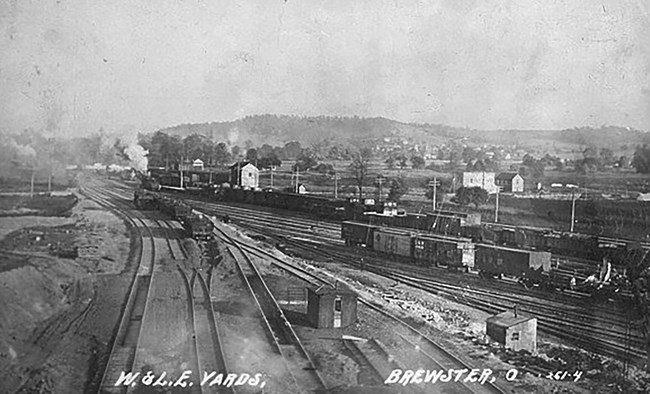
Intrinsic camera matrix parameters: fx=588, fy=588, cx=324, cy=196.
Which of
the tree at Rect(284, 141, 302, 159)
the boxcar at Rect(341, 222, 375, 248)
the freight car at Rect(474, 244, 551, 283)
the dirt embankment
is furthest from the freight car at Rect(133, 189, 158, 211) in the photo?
the freight car at Rect(474, 244, 551, 283)

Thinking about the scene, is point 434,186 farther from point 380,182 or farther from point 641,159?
point 641,159

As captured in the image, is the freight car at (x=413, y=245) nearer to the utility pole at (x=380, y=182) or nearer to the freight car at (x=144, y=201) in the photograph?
the utility pole at (x=380, y=182)

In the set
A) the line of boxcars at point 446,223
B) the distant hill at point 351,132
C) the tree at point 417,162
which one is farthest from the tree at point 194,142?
the tree at point 417,162

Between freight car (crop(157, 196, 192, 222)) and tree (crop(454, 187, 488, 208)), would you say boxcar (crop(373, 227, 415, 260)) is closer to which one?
tree (crop(454, 187, 488, 208))

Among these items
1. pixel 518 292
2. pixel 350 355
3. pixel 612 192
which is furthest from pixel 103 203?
pixel 612 192

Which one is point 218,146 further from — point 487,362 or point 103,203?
point 487,362

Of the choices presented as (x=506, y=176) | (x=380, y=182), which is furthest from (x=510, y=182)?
(x=380, y=182)
